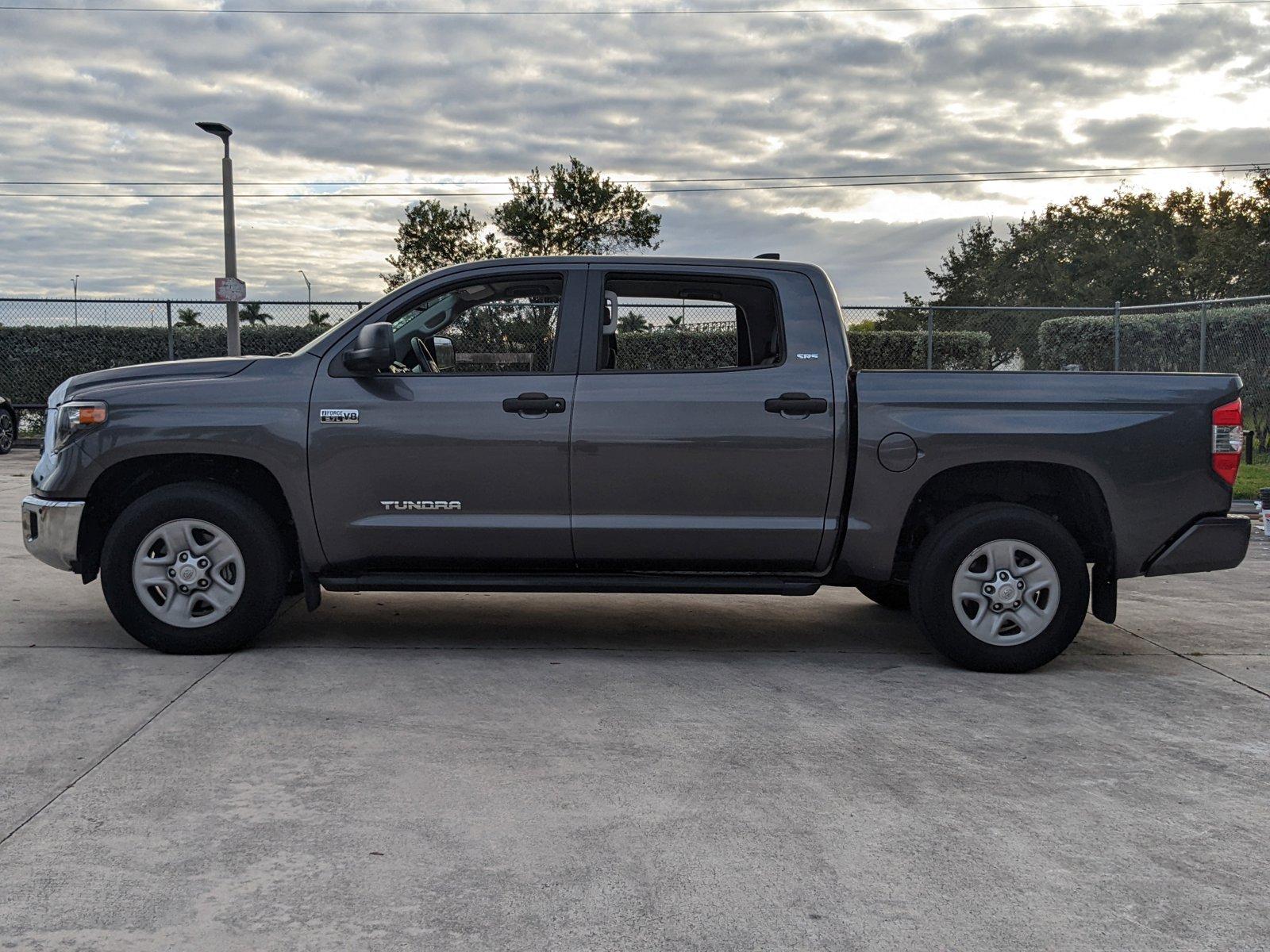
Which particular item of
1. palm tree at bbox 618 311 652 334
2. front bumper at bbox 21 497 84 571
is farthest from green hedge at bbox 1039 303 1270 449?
front bumper at bbox 21 497 84 571

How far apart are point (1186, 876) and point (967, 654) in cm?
236

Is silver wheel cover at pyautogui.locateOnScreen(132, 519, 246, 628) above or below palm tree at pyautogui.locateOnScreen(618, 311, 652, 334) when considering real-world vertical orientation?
below

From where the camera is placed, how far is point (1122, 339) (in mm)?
19531

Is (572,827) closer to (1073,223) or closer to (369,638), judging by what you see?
(369,638)

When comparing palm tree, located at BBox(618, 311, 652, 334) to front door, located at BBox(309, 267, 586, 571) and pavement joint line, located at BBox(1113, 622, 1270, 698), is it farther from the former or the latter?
pavement joint line, located at BBox(1113, 622, 1270, 698)

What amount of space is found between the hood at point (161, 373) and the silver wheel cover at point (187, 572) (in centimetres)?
74

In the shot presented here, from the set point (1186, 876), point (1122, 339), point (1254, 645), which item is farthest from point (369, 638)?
point (1122, 339)

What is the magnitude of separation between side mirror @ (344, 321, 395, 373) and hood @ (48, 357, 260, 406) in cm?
64

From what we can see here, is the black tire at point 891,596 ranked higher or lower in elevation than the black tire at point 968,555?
lower

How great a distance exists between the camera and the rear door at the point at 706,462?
5.73 m

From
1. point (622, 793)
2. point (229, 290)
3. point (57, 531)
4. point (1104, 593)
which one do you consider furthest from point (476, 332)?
point (229, 290)

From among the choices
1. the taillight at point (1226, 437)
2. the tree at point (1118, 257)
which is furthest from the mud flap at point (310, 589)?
the tree at point (1118, 257)

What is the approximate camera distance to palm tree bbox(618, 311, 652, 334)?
618 centimetres

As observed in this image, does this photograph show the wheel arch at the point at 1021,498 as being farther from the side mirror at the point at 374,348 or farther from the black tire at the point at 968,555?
the side mirror at the point at 374,348
